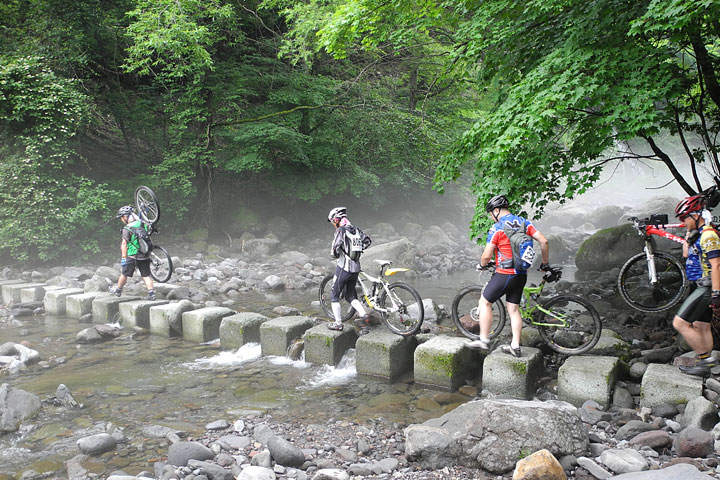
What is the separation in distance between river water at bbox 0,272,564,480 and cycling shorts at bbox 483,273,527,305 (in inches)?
55.1

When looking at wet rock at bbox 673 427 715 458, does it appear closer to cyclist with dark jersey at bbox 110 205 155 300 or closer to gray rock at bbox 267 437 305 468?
gray rock at bbox 267 437 305 468

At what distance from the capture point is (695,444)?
3.39 metres

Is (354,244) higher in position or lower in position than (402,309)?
higher

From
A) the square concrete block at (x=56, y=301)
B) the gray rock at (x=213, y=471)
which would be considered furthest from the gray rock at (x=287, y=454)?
the square concrete block at (x=56, y=301)

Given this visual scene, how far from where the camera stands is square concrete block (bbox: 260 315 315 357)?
6.64 meters

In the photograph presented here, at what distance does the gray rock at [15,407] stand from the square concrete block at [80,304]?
467cm

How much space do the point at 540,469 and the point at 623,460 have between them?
2.43 feet

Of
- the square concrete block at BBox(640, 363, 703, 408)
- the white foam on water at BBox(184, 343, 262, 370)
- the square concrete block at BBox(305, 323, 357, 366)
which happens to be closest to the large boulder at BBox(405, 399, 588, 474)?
the square concrete block at BBox(640, 363, 703, 408)

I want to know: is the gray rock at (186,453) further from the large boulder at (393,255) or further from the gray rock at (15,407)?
the large boulder at (393,255)

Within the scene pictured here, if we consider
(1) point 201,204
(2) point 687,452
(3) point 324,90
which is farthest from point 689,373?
(1) point 201,204

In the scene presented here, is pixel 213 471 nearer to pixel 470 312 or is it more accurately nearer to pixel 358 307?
pixel 358 307

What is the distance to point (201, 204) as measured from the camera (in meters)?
18.2

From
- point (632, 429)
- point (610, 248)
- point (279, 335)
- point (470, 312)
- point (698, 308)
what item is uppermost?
point (610, 248)

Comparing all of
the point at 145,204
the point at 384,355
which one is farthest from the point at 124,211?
the point at 384,355
